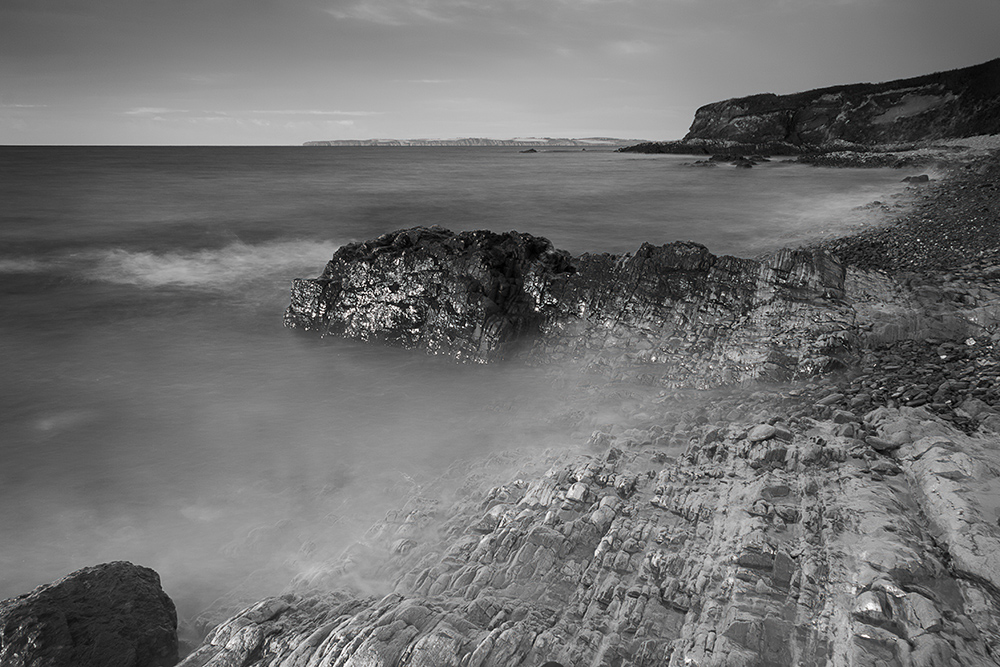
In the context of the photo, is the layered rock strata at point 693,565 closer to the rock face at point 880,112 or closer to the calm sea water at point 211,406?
the calm sea water at point 211,406

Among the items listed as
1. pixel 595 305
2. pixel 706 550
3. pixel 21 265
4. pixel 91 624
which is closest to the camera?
pixel 91 624

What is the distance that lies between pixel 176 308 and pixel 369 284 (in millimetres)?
5202

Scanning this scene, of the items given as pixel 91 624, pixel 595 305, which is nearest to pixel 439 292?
pixel 595 305

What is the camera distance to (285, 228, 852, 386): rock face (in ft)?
24.8

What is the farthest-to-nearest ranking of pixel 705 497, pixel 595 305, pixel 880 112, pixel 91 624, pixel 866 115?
pixel 866 115, pixel 880 112, pixel 595 305, pixel 705 497, pixel 91 624

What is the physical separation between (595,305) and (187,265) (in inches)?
492

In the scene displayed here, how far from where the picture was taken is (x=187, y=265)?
15859 millimetres

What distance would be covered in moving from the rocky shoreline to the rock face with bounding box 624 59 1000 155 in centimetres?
4949

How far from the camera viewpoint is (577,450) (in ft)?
19.9

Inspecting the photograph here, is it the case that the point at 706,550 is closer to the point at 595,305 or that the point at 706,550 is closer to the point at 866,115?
the point at 595,305

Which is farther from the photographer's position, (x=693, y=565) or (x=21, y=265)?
(x=21, y=265)

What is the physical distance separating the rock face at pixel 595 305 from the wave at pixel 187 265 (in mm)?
4775

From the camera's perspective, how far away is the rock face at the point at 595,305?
24.8 ft

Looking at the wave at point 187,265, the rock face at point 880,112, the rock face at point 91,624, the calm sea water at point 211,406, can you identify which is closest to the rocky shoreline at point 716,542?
the rock face at point 91,624
